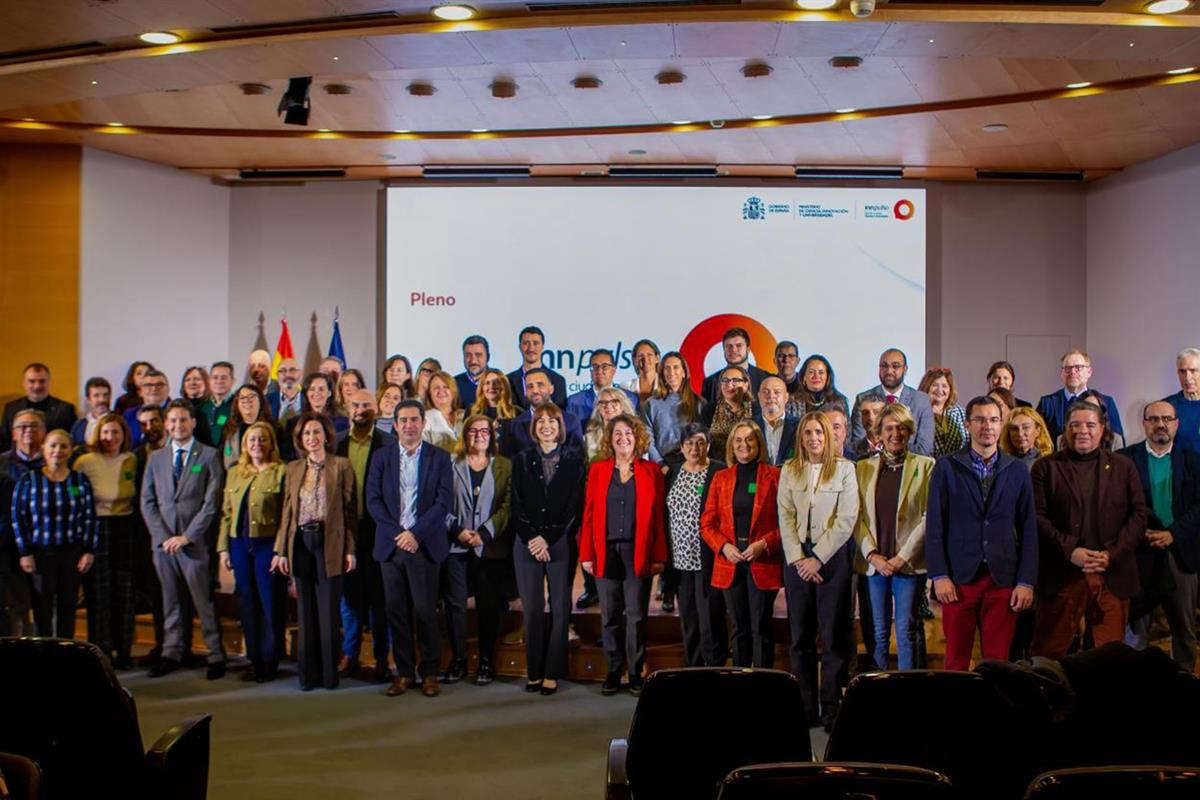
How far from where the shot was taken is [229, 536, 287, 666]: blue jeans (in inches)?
245

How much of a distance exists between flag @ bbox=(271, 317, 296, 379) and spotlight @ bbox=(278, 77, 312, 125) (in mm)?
3805

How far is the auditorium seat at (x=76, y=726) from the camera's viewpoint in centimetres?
324

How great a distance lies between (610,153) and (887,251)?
2642mm

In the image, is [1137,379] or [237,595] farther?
[1137,379]

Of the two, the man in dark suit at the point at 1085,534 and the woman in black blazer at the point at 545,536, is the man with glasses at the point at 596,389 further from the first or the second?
the man in dark suit at the point at 1085,534

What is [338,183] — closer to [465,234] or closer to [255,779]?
[465,234]

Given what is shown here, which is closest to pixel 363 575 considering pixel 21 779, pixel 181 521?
pixel 181 521

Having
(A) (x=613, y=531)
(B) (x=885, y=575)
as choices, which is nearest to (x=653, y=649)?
(A) (x=613, y=531)

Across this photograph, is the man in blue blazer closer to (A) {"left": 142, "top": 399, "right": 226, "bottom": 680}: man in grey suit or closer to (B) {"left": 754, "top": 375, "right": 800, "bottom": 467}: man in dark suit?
(A) {"left": 142, "top": 399, "right": 226, "bottom": 680}: man in grey suit

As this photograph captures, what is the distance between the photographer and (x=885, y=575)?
527cm

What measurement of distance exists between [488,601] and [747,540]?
1582 millimetres

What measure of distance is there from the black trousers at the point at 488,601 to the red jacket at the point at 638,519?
0.58m

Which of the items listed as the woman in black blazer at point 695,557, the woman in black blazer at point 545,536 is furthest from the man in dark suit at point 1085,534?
the woman in black blazer at point 545,536

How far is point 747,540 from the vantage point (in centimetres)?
553
